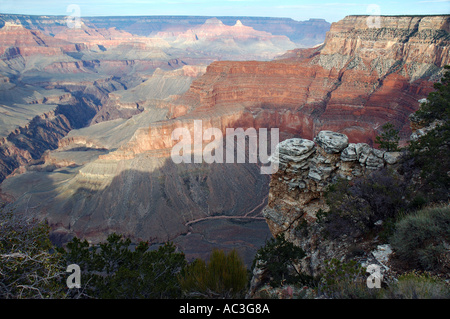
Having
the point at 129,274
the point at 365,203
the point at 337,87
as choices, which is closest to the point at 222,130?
the point at 337,87

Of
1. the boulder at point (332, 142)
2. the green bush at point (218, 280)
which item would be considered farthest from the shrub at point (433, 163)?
the green bush at point (218, 280)

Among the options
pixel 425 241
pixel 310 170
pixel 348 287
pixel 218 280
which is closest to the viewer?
pixel 348 287

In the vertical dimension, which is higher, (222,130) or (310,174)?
(310,174)

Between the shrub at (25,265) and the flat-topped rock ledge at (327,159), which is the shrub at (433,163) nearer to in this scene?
the flat-topped rock ledge at (327,159)

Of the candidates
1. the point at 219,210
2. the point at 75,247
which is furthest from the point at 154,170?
the point at 75,247

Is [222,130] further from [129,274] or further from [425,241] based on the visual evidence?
[425,241]

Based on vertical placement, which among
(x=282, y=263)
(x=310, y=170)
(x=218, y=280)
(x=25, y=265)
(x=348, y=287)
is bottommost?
(x=282, y=263)
